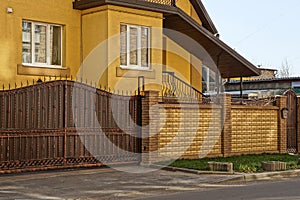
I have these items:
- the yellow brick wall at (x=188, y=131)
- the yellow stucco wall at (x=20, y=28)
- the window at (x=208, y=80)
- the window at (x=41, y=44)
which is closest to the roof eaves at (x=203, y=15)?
the window at (x=208, y=80)

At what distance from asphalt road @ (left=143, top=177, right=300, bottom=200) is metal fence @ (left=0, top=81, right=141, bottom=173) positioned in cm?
416

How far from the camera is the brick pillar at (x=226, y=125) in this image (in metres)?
19.3

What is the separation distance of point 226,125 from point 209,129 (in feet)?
2.67

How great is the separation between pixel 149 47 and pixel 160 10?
1474mm

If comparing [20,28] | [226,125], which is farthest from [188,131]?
[20,28]

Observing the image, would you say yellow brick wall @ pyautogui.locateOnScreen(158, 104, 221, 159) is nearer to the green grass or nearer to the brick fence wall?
the brick fence wall

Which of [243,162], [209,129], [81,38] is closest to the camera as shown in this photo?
[243,162]

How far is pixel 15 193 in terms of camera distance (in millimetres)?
11867

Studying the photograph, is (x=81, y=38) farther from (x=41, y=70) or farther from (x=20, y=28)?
(x=20, y=28)

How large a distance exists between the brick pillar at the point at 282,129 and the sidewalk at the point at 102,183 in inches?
218

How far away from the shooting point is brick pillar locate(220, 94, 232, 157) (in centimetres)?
1934

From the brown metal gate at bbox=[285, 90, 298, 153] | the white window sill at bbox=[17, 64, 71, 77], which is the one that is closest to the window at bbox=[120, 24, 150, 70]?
the white window sill at bbox=[17, 64, 71, 77]

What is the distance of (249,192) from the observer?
1251 centimetres

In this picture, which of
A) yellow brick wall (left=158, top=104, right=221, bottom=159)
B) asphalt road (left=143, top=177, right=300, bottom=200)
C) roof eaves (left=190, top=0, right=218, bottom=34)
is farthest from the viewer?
roof eaves (left=190, top=0, right=218, bottom=34)
